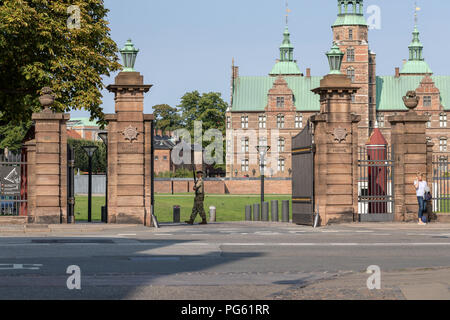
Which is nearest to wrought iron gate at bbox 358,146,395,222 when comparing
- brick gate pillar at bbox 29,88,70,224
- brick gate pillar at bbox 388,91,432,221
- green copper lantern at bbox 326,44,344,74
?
brick gate pillar at bbox 388,91,432,221

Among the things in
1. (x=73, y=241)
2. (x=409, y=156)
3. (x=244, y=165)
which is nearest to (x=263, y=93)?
(x=244, y=165)

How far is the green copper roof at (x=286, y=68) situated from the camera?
120 meters

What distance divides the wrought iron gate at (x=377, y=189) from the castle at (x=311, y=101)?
83907mm

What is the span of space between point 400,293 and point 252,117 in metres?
104

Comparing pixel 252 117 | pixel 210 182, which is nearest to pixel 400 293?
pixel 210 182

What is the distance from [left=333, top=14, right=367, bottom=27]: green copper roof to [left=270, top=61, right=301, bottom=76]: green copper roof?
9.37 meters

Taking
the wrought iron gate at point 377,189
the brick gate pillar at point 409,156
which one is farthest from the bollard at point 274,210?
the brick gate pillar at point 409,156

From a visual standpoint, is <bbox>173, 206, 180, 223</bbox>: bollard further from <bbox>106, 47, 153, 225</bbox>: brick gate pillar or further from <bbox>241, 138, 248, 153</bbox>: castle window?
<bbox>241, 138, 248, 153</bbox>: castle window

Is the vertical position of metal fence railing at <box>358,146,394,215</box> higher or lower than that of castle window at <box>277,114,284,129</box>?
lower

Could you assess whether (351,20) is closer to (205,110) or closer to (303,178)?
(205,110)

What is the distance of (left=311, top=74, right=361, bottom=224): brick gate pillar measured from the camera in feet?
78.3

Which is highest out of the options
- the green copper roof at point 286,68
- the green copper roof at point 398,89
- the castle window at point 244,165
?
the green copper roof at point 286,68

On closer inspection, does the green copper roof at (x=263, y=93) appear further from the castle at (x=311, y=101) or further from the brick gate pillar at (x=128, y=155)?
the brick gate pillar at (x=128, y=155)

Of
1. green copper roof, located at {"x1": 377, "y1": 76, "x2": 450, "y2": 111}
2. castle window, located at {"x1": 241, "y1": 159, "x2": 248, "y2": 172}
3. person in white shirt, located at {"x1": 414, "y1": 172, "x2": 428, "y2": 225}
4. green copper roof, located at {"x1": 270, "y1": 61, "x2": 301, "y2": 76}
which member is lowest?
person in white shirt, located at {"x1": 414, "y1": 172, "x2": 428, "y2": 225}
